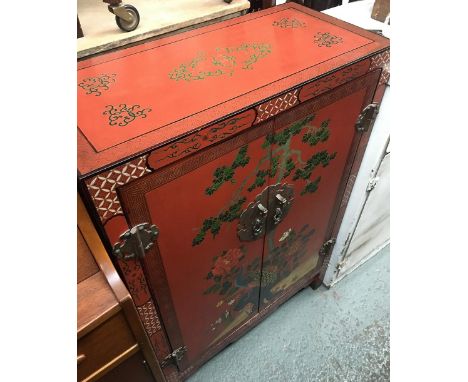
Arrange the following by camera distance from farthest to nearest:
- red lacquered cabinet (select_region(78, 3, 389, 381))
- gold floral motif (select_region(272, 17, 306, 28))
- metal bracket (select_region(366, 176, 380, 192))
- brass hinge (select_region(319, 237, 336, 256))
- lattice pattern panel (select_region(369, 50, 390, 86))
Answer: brass hinge (select_region(319, 237, 336, 256))
metal bracket (select_region(366, 176, 380, 192))
gold floral motif (select_region(272, 17, 306, 28))
lattice pattern panel (select_region(369, 50, 390, 86))
red lacquered cabinet (select_region(78, 3, 389, 381))

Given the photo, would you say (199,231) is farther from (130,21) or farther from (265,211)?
(130,21)

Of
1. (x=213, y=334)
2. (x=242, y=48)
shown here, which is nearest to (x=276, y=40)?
(x=242, y=48)

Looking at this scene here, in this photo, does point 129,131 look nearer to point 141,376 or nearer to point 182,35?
point 182,35

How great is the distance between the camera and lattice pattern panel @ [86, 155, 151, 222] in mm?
706

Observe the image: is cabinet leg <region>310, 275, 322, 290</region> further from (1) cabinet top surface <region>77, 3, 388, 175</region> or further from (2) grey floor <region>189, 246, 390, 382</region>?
(1) cabinet top surface <region>77, 3, 388, 175</region>

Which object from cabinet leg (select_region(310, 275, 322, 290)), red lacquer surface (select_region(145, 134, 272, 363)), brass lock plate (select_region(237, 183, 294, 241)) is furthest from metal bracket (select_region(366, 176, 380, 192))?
cabinet leg (select_region(310, 275, 322, 290))

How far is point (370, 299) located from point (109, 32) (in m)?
1.74

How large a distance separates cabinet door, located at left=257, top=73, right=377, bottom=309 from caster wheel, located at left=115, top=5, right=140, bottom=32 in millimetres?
620

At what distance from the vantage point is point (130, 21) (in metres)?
1.16

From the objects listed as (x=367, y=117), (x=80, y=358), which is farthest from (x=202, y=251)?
(x=367, y=117)

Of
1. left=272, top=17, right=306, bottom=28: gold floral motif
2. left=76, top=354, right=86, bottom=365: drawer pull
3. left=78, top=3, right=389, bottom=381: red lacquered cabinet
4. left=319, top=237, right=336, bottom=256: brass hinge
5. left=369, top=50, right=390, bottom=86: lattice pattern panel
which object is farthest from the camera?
left=319, top=237, right=336, bottom=256: brass hinge

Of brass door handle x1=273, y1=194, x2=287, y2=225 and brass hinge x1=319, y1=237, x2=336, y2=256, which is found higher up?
brass door handle x1=273, y1=194, x2=287, y2=225

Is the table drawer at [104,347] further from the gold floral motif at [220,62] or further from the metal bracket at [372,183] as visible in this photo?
the metal bracket at [372,183]

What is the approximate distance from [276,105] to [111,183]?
17.0 inches
